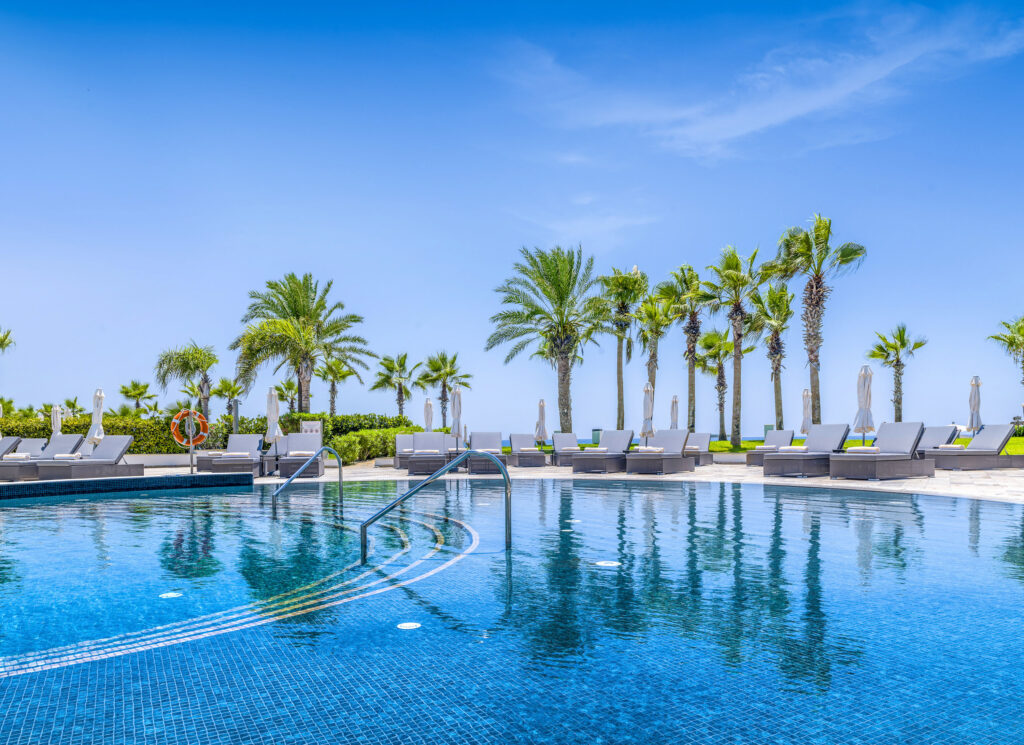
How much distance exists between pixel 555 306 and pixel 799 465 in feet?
43.2

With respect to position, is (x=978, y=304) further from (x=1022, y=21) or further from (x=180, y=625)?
(x=180, y=625)

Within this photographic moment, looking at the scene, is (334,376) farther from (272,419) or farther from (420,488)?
(420,488)

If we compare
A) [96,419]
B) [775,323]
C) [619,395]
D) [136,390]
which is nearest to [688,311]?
[775,323]

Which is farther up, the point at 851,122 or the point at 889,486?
the point at 851,122

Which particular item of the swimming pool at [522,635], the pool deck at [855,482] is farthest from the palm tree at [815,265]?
the swimming pool at [522,635]

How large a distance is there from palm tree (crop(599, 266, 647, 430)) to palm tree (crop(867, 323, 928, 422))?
1949 centimetres

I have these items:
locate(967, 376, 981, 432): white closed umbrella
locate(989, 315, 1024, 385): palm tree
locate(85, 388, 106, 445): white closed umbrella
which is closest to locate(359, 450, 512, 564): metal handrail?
locate(85, 388, 106, 445): white closed umbrella

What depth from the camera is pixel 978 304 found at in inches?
1460

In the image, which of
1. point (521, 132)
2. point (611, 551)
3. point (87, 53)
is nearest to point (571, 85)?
point (521, 132)

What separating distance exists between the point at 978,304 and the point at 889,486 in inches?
1200

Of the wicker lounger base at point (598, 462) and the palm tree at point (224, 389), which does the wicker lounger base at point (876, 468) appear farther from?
the palm tree at point (224, 389)

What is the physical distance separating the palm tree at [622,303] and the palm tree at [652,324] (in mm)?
1404

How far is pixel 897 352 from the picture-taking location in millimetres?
41875

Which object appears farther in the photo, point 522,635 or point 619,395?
point 619,395
